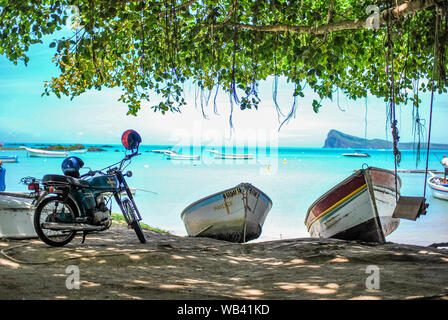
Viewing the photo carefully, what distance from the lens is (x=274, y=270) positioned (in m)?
4.24

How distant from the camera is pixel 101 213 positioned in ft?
16.6

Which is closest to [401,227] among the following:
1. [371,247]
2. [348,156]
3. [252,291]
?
[371,247]

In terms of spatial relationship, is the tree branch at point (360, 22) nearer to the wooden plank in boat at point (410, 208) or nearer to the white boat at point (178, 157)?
the wooden plank in boat at point (410, 208)

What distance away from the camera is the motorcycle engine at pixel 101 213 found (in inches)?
197

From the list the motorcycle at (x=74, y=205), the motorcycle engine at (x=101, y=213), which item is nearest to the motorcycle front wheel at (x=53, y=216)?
the motorcycle at (x=74, y=205)

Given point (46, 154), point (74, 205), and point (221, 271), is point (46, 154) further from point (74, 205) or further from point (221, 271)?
point (221, 271)

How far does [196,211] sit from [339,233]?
A: 7.78ft

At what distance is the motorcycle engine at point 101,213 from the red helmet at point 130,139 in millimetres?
727

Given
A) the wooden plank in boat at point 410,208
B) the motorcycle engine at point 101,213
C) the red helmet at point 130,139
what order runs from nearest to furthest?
the wooden plank in boat at point 410,208 < the motorcycle engine at point 101,213 < the red helmet at point 130,139

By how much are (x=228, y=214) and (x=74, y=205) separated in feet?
9.20

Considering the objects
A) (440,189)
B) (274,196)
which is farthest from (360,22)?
(274,196)

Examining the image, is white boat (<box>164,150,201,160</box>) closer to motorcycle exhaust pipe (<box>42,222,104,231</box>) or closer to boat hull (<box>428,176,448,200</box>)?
boat hull (<box>428,176,448,200</box>)

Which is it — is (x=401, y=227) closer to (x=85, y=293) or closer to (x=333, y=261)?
(x=333, y=261)
